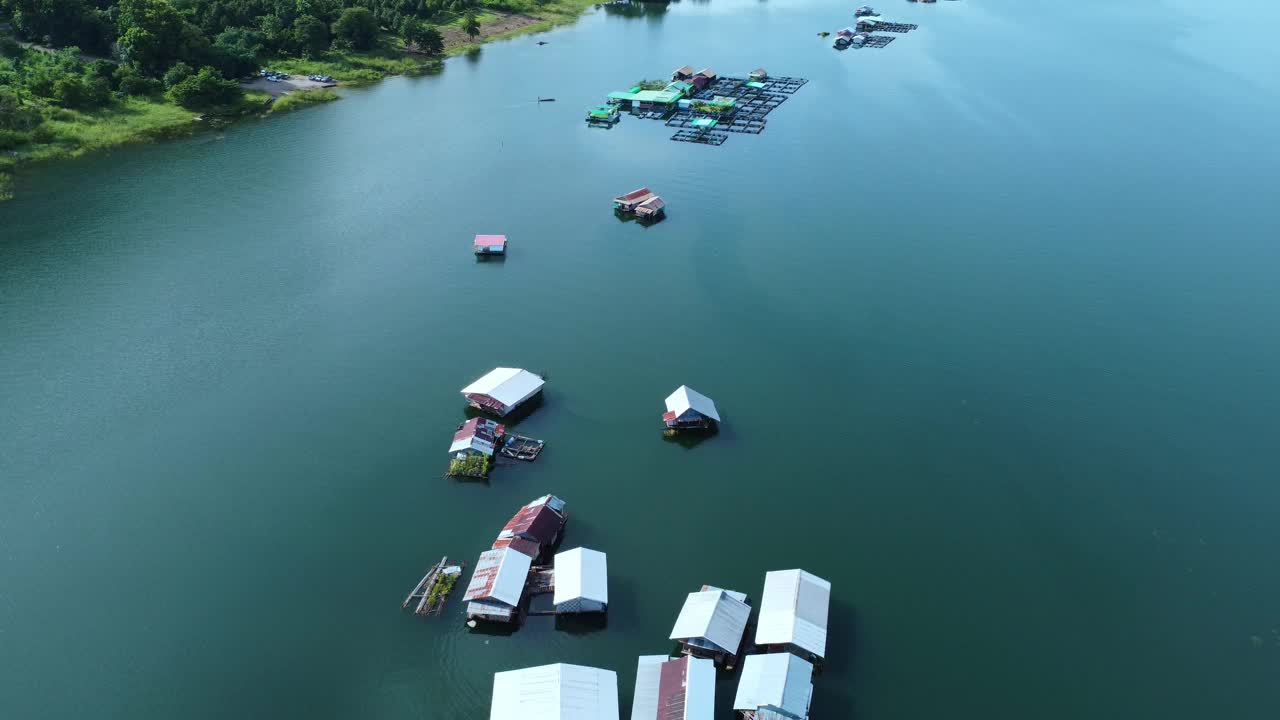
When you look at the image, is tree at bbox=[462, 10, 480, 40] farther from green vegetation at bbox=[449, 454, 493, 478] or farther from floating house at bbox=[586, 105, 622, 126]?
green vegetation at bbox=[449, 454, 493, 478]

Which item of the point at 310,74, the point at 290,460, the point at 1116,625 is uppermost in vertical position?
the point at 310,74

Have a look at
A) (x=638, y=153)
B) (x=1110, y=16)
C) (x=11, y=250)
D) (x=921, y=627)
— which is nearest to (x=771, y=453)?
(x=921, y=627)

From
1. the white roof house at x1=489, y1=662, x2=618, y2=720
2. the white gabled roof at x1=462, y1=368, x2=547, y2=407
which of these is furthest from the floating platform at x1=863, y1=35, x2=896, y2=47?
the white roof house at x1=489, y1=662, x2=618, y2=720

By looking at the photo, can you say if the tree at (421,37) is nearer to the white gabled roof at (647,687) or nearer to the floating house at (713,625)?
the floating house at (713,625)

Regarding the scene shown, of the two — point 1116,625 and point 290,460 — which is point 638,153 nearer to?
point 290,460

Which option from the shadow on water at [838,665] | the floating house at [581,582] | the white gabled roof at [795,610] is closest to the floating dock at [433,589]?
the floating house at [581,582]

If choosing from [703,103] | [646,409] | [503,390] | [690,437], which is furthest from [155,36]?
[690,437]

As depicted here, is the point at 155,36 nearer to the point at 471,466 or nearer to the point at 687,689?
the point at 471,466
